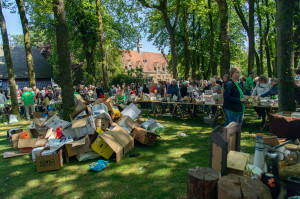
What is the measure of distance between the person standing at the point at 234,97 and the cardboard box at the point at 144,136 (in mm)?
2259

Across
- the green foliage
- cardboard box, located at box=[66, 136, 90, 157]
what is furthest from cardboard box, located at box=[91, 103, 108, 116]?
the green foliage

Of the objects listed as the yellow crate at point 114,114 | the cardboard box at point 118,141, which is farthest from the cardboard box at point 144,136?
the yellow crate at point 114,114

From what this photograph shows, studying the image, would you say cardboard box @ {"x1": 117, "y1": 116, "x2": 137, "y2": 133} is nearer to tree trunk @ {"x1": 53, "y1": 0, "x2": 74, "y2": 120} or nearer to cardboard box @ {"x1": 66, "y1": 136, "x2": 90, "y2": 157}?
cardboard box @ {"x1": 66, "y1": 136, "x2": 90, "y2": 157}

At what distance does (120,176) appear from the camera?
4.12 m

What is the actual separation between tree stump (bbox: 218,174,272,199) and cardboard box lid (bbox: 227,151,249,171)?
0.41 meters

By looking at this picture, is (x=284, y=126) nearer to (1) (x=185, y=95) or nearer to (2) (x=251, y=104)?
(2) (x=251, y=104)

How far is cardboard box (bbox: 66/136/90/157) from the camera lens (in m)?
4.94

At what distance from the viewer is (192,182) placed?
6.49 feet

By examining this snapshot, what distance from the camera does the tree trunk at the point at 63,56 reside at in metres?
6.29

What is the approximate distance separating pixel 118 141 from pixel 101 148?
43cm

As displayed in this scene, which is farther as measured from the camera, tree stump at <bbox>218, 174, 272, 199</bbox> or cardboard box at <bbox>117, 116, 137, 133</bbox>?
cardboard box at <bbox>117, 116, 137, 133</bbox>

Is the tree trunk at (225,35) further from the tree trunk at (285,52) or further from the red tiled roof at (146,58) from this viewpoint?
the red tiled roof at (146,58)

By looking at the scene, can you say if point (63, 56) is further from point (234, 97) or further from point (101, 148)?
point (234, 97)

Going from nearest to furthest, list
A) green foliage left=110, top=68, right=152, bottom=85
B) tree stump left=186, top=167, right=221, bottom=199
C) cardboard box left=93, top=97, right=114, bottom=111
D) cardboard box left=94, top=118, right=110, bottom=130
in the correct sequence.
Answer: tree stump left=186, top=167, right=221, bottom=199 < cardboard box left=94, top=118, right=110, bottom=130 < cardboard box left=93, top=97, right=114, bottom=111 < green foliage left=110, top=68, right=152, bottom=85
